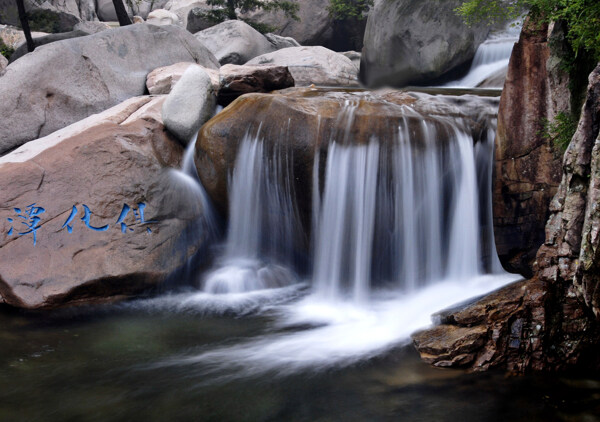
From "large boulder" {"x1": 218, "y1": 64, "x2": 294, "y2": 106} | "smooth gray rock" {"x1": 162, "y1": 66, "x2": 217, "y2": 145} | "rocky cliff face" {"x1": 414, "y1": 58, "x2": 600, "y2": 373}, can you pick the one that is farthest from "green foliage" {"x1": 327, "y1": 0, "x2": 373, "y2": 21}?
"rocky cliff face" {"x1": 414, "y1": 58, "x2": 600, "y2": 373}

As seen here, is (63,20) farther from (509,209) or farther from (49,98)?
(509,209)

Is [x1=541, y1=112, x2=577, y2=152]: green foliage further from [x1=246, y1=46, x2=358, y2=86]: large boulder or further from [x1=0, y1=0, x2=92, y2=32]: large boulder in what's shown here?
[x1=0, y1=0, x2=92, y2=32]: large boulder

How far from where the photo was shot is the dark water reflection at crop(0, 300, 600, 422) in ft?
11.7

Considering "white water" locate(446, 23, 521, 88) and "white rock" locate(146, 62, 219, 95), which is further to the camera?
"white water" locate(446, 23, 521, 88)

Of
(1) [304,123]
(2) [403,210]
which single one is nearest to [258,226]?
(1) [304,123]

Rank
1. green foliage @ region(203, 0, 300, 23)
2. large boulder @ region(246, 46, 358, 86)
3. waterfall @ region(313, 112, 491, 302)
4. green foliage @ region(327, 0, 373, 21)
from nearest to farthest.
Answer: waterfall @ region(313, 112, 491, 302), large boulder @ region(246, 46, 358, 86), green foliage @ region(203, 0, 300, 23), green foliage @ region(327, 0, 373, 21)

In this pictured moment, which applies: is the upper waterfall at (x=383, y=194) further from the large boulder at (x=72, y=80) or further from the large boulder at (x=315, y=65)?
the large boulder at (x=315, y=65)

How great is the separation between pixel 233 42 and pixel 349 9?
5569mm

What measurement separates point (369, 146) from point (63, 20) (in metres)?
18.0

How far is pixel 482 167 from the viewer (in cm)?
591

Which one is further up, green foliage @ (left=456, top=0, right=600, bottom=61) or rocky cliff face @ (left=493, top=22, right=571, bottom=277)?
green foliage @ (left=456, top=0, right=600, bottom=61)

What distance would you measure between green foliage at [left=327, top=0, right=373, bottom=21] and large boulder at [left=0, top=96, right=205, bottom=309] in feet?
38.8

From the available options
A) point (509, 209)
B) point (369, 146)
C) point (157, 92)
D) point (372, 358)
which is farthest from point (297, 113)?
point (157, 92)

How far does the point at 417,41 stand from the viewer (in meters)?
11.3
